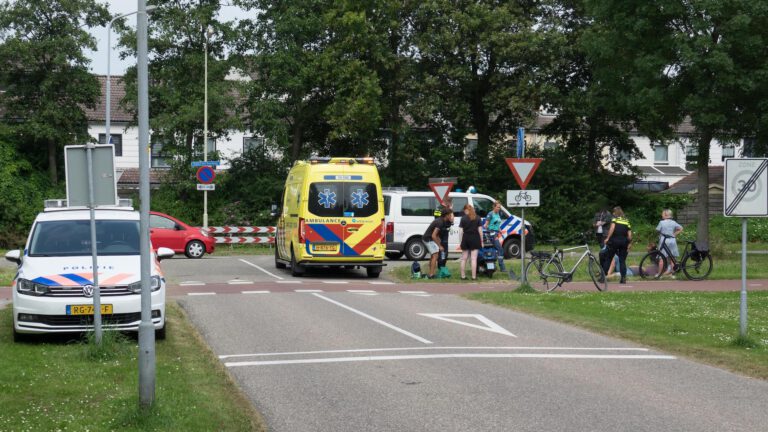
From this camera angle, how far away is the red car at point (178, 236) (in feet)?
110

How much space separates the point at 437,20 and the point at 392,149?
6.21 m

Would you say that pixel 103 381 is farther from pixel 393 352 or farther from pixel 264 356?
pixel 393 352

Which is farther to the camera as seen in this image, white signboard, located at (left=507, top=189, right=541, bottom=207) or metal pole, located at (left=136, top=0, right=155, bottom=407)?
white signboard, located at (left=507, top=189, right=541, bottom=207)

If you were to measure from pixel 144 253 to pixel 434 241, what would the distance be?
1706 cm

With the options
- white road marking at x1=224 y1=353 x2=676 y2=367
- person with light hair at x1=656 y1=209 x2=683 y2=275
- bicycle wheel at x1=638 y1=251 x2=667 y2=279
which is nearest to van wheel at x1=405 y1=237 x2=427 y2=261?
bicycle wheel at x1=638 y1=251 x2=667 y2=279

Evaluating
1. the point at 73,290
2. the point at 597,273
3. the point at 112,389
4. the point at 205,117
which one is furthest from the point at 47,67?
the point at 112,389

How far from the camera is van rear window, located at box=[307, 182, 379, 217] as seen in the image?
80.2 ft

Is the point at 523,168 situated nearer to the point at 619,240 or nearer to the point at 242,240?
the point at 619,240

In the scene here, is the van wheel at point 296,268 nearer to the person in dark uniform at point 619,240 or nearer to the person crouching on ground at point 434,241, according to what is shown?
the person crouching on ground at point 434,241

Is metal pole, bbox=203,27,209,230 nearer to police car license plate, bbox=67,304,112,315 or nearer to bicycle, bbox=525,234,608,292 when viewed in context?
bicycle, bbox=525,234,608,292

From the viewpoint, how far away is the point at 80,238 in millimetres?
14016

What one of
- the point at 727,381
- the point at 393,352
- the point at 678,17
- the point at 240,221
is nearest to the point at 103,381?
the point at 393,352

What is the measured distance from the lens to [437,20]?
4216 cm

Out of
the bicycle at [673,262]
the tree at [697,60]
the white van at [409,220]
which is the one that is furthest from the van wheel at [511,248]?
the bicycle at [673,262]
